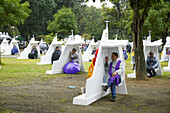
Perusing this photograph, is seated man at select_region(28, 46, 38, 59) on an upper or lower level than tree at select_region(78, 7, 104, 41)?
lower

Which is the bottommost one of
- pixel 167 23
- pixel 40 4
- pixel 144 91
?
pixel 144 91

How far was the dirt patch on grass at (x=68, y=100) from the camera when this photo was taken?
6863 millimetres

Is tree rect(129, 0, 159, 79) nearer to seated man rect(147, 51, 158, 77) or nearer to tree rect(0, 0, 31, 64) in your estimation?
seated man rect(147, 51, 158, 77)

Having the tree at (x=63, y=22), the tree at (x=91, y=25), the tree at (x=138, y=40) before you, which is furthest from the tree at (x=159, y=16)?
the tree at (x=91, y=25)

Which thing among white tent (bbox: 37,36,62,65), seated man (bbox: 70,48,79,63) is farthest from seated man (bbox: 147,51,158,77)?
white tent (bbox: 37,36,62,65)

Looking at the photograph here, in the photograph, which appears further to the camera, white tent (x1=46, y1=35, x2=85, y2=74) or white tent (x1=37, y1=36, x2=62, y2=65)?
white tent (x1=37, y1=36, x2=62, y2=65)

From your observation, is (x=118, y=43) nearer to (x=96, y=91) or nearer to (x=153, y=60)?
(x=96, y=91)

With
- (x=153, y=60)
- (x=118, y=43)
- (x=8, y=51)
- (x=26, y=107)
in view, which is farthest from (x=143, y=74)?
(x=8, y=51)

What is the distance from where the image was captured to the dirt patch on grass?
686 centimetres

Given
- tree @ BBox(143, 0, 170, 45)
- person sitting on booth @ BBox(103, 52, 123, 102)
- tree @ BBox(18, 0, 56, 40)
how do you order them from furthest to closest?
tree @ BBox(18, 0, 56, 40) < tree @ BBox(143, 0, 170, 45) < person sitting on booth @ BBox(103, 52, 123, 102)

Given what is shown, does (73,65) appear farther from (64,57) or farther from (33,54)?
(33,54)

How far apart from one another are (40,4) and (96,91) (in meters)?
38.7

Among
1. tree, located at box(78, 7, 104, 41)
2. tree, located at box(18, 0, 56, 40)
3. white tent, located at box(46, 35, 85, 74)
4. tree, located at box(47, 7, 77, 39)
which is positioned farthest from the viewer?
tree, located at box(78, 7, 104, 41)

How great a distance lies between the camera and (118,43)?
8.34m
